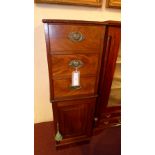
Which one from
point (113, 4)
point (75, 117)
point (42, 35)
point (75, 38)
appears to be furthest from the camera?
point (113, 4)

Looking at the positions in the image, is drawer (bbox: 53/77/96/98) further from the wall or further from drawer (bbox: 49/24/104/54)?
the wall

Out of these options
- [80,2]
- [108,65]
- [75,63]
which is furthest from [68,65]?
[80,2]

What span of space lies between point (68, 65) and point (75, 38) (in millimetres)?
167

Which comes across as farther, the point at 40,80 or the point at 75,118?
the point at 40,80

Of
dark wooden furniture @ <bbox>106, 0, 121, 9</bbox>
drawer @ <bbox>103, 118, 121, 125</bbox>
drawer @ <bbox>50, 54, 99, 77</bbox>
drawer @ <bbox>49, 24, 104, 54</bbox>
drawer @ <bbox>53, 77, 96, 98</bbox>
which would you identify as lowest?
drawer @ <bbox>103, 118, 121, 125</bbox>

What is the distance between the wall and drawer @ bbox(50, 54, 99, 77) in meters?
0.37

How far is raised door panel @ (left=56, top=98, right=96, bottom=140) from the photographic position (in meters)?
1.20

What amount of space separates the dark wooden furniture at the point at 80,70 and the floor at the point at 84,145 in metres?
0.05

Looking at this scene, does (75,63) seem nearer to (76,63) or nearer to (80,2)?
(76,63)

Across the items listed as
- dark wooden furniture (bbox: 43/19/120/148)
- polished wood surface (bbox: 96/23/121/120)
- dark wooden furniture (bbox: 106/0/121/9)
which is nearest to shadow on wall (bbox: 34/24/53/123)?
dark wooden furniture (bbox: 43/19/120/148)

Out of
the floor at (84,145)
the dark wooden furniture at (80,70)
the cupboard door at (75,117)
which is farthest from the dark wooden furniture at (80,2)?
the floor at (84,145)

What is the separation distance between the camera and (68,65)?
1123 mm

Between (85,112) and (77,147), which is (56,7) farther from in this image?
(77,147)
